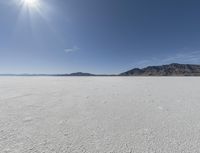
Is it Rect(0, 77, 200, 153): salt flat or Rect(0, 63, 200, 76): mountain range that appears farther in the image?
Rect(0, 63, 200, 76): mountain range

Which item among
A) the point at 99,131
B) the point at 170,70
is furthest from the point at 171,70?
the point at 99,131

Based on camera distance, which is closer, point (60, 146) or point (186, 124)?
point (60, 146)

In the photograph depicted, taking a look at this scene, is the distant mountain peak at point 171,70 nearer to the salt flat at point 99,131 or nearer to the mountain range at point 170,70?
the mountain range at point 170,70

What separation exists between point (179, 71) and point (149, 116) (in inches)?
3750

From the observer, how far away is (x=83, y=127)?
2.30 m

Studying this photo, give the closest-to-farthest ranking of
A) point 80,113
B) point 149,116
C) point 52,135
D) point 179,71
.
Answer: point 52,135 → point 149,116 → point 80,113 → point 179,71

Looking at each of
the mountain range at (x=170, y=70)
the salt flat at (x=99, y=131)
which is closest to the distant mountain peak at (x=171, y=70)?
the mountain range at (x=170, y=70)

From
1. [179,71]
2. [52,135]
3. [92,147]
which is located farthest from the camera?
[179,71]

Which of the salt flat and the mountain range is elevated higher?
the mountain range

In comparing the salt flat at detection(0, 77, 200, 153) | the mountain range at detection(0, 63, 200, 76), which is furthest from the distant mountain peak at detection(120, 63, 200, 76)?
the salt flat at detection(0, 77, 200, 153)

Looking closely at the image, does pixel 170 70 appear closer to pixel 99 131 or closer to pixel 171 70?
pixel 171 70

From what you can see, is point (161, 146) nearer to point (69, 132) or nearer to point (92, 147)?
point (92, 147)

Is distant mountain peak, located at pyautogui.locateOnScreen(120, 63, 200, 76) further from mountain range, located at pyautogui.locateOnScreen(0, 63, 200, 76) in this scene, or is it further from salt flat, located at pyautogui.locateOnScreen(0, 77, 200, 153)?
salt flat, located at pyautogui.locateOnScreen(0, 77, 200, 153)

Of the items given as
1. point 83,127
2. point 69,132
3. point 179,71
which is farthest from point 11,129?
point 179,71
